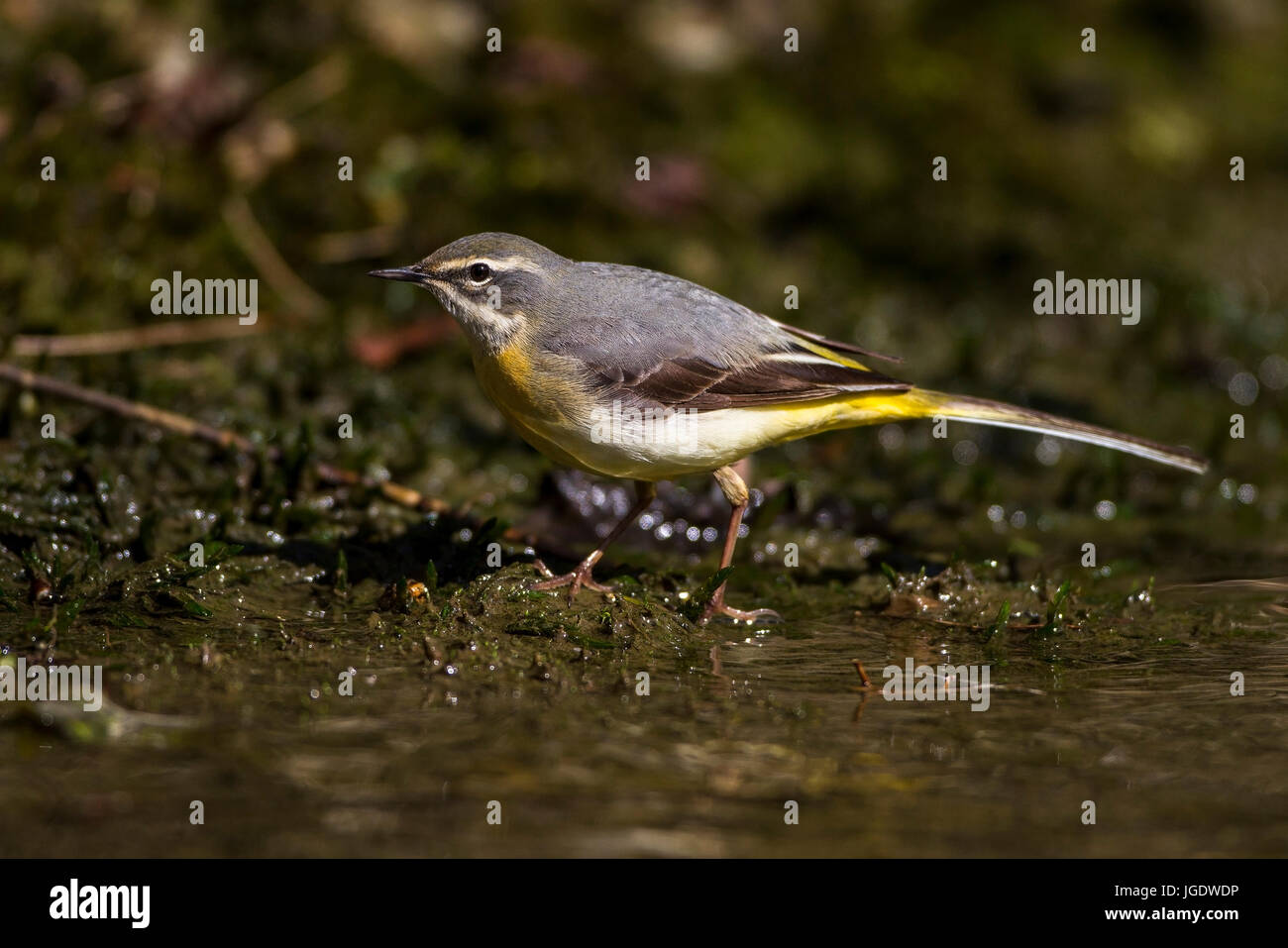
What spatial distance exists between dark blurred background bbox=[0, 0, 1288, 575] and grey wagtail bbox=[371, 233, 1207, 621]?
58.4 inches

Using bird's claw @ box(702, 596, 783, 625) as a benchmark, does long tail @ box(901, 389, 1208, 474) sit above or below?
above

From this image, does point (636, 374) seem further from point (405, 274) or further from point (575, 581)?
point (405, 274)

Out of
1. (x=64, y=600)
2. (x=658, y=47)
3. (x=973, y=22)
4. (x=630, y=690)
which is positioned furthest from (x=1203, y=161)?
(x=64, y=600)

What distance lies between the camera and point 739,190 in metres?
12.5

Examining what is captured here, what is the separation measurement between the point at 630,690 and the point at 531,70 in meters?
8.03

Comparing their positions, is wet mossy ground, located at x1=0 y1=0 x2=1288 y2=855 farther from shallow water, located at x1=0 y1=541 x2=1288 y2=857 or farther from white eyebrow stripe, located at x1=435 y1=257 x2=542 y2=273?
white eyebrow stripe, located at x1=435 y1=257 x2=542 y2=273

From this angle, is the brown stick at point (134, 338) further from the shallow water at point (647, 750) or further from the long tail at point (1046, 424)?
the long tail at point (1046, 424)

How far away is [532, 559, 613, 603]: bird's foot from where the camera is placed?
671 centimetres

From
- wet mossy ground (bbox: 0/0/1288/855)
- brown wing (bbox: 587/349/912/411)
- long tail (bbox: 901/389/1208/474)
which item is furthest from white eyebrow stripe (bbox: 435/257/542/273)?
long tail (bbox: 901/389/1208/474)

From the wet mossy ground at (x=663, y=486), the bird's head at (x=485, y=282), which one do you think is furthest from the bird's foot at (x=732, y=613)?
the bird's head at (x=485, y=282)

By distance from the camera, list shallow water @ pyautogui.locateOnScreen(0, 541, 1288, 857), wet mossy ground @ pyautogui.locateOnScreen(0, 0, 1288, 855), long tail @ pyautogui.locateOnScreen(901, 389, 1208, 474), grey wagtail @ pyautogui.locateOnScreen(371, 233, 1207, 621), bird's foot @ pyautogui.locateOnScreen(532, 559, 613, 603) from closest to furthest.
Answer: shallow water @ pyautogui.locateOnScreen(0, 541, 1288, 857) < wet mossy ground @ pyautogui.locateOnScreen(0, 0, 1288, 855) < grey wagtail @ pyautogui.locateOnScreen(371, 233, 1207, 621) < bird's foot @ pyautogui.locateOnScreen(532, 559, 613, 603) < long tail @ pyautogui.locateOnScreen(901, 389, 1208, 474)

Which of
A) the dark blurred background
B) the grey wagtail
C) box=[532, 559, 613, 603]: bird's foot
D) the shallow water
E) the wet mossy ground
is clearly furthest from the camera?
the dark blurred background

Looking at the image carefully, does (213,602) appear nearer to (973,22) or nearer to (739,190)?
(739,190)

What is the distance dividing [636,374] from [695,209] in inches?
222
